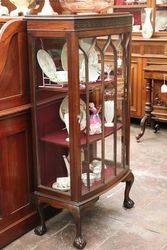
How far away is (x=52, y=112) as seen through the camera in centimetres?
241

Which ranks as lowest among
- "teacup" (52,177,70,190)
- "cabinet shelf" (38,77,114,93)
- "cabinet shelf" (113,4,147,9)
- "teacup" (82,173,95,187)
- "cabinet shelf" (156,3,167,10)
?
"teacup" (52,177,70,190)

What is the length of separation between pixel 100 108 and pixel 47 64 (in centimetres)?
41

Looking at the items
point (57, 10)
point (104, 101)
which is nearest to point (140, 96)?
point (57, 10)

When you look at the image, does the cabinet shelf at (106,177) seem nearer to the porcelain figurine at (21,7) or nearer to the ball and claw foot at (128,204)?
the ball and claw foot at (128,204)

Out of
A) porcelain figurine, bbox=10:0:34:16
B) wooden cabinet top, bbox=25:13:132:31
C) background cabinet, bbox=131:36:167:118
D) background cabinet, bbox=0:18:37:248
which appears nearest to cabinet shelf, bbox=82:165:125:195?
background cabinet, bbox=0:18:37:248

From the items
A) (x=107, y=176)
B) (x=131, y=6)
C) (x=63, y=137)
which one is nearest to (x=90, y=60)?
(x=63, y=137)

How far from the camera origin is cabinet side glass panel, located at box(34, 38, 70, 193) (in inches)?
86.1

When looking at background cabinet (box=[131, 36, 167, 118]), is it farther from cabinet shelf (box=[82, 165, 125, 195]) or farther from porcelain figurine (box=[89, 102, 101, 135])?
porcelain figurine (box=[89, 102, 101, 135])

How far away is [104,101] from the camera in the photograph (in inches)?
88.9

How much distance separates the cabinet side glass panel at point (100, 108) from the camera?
2.12 meters

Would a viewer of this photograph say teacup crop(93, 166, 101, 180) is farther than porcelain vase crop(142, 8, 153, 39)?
No

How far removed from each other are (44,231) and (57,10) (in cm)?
155

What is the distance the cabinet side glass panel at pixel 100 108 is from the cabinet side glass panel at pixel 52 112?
0.12 m

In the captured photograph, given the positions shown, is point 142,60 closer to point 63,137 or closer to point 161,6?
point 161,6
